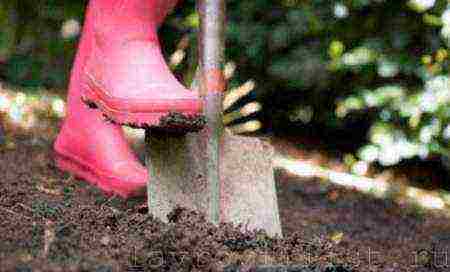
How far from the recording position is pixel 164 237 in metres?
1.50

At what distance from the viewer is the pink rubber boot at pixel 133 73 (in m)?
1.85

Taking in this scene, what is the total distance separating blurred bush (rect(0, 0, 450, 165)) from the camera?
2.78 meters

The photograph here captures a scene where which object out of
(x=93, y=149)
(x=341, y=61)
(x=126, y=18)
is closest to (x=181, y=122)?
(x=126, y=18)

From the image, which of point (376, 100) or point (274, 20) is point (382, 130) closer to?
point (376, 100)

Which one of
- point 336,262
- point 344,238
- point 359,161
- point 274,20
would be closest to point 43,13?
point 274,20

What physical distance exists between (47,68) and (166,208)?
75.4 inches

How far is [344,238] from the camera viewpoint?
7.29 feet

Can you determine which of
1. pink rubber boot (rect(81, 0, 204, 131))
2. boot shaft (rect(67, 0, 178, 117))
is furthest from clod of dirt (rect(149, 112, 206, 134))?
boot shaft (rect(67, 0, 178, 117))

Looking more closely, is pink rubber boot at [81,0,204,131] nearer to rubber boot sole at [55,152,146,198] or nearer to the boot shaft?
the boot shaft

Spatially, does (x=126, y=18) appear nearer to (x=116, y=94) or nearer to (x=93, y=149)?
(x=116, y=94)

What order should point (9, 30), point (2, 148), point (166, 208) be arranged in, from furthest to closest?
point (9, 30) → point (2, 148) → point (166, 208)

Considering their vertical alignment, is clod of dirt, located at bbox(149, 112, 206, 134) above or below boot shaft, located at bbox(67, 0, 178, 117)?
below

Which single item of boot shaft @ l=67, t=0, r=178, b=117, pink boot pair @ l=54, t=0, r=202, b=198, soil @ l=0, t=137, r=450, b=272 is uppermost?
boot shaft @ l=67, t=0, r=178, b=117

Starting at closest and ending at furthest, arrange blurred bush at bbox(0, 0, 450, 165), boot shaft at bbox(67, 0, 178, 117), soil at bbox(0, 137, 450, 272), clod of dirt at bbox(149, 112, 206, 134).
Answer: soil at bbox(0, 137, 450, 272), clod of dirt at bbox(149, 112, 206, 134), boot shaft at bbox(67, 0, 178, 117), blurred bush at bbox(0, 0, 450, 165)
